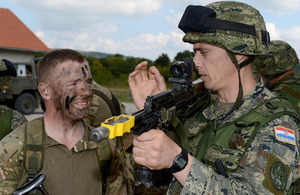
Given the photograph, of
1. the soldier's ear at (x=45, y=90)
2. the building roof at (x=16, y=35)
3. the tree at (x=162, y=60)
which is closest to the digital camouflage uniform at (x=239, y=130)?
the soldier's ear at (x=45, y=90)

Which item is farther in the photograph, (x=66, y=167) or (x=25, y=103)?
(x=25, y=103)

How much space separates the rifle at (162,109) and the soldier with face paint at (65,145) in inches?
21.4

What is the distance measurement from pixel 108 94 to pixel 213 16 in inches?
69.4

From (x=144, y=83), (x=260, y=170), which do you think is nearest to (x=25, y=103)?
(x=144, y=83)

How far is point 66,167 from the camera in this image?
233 centimetres

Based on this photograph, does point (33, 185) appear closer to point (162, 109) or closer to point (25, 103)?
point (162, 109)

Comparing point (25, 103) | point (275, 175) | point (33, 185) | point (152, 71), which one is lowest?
point (25, 103)

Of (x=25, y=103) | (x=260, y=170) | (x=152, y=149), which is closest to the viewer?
(x=152, y=149)

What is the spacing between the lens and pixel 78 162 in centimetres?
238

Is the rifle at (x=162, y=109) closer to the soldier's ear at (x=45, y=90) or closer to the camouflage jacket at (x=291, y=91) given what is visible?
the soldier's ear at (x=45, y=90)

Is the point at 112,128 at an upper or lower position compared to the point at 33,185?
upper

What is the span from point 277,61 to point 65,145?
4.45 meters

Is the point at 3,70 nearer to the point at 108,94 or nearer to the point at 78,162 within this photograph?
the point at 108,94

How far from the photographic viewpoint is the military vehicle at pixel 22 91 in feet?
47.1
